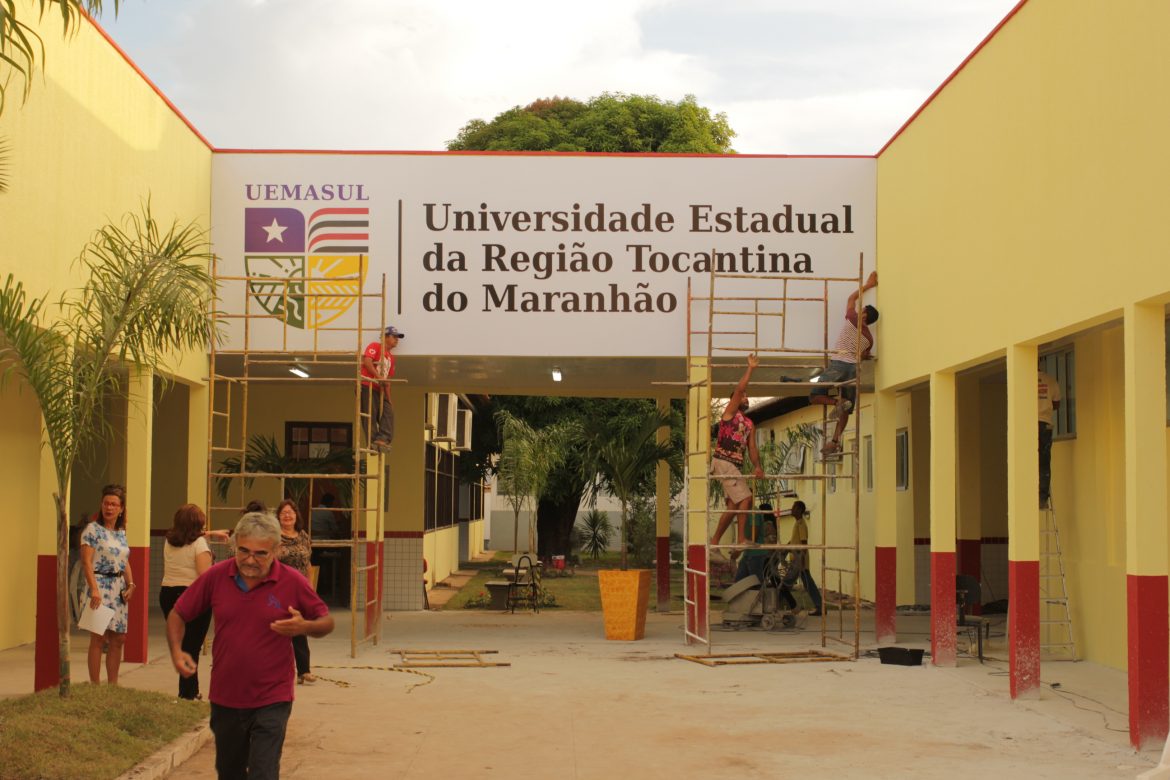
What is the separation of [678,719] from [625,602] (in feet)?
17.6

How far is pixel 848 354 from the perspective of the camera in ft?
47.2

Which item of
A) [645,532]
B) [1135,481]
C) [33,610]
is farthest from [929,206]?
[645,532]

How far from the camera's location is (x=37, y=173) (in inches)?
396

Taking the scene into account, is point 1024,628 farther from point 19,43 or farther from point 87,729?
point 19,43

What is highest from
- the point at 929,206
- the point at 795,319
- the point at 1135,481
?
the point at 929,206

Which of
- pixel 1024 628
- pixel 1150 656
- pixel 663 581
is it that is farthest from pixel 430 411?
pixel 1150 656

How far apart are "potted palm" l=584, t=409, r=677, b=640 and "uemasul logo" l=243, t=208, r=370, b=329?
144 inches

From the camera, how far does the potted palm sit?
1512 cm

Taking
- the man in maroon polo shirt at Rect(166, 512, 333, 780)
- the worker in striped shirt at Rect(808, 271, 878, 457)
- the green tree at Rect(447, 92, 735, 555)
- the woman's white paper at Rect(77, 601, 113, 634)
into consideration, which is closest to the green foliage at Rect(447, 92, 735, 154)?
the green tree at Rect(447, 92, 735, 555)

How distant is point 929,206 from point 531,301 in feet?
14.6

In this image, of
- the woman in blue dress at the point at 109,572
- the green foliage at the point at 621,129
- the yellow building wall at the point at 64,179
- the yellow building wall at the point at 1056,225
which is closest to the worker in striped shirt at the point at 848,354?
the yellow building wall at the point at 1056,225

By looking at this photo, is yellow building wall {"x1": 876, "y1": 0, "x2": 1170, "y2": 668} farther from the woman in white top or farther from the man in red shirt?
the woman in white top

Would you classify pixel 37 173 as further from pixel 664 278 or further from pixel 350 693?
pixel 664 278

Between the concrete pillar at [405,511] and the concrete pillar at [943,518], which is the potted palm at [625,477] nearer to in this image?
the concrete pillar at [943,518]
